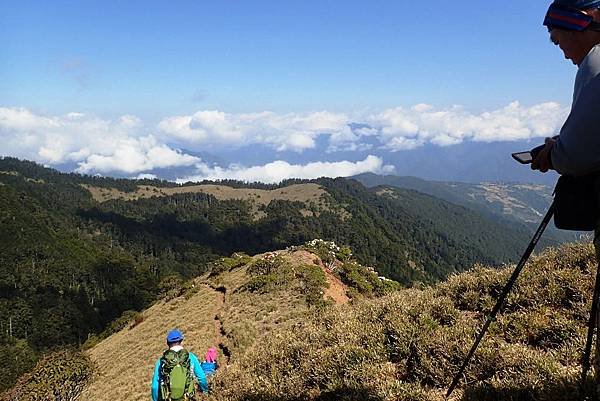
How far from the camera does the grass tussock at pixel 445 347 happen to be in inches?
194

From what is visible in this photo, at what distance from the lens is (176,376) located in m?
8.05

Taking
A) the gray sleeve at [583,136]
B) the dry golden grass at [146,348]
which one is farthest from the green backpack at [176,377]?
the dry golden grass at [146,348]

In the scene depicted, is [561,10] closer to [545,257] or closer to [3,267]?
[545,257]

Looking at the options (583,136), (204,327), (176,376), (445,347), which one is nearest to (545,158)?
(583,136)

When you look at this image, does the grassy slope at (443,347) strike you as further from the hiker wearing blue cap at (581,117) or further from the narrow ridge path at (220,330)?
the narrow ridge path at (220,330)

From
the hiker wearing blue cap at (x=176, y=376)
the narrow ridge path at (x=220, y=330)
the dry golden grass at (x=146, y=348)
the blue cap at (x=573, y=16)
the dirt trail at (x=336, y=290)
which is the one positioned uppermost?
the blue cap at (x=573, y=16)

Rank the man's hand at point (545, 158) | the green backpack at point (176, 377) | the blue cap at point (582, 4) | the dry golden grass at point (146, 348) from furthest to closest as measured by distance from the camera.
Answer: the dry golden grass at point (146, 348) → the green backpack at point (176, 377) → the man's hand at point (545, 158) → the blue cap at point (582, 4)

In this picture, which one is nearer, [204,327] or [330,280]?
[204,327]

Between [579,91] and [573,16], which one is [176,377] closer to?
[579,91]

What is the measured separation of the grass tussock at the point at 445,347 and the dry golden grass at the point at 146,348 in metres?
13.6

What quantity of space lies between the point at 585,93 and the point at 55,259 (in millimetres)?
180699

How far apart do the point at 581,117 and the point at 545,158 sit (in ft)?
1.55

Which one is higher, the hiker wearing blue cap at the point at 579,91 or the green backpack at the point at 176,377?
the hiker wearing blue cap at the point at 579,91

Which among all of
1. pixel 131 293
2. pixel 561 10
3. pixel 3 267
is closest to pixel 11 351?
pixel 131 293
